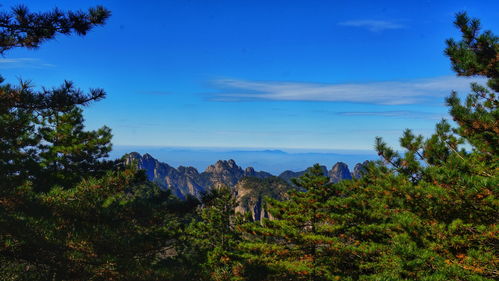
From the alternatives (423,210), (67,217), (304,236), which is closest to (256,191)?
(304,236)

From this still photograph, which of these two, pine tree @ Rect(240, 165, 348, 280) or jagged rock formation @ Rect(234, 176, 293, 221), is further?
jagged rock formation @ Rect(234, 176, 293, 221)

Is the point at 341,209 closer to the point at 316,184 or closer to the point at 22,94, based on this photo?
the point at 316,184

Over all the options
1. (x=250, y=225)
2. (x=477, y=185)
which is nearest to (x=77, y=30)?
(x=477, y=185)

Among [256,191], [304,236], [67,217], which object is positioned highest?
[67,217]

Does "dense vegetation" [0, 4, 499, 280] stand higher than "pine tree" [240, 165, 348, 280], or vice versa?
"dense vegetation" [0, 4, 499, 280]

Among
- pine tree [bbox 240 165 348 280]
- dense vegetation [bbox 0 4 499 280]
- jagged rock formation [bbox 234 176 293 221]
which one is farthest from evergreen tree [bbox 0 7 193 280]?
jagged rock formation [bbox 234 176 293 221]

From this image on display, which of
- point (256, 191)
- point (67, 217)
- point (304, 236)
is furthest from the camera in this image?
point (256, 191)

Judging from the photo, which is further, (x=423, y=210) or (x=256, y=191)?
(x=256, y=191)

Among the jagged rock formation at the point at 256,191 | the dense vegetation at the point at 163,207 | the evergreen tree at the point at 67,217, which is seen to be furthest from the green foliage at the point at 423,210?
the jagged rock formation at the point at 256,191

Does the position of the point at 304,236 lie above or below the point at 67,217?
below

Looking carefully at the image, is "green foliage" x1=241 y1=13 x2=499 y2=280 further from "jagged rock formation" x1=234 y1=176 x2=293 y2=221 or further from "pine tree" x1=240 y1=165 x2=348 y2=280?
"jagged rock formation" x1=234 y1=176 x2=293 y2=221

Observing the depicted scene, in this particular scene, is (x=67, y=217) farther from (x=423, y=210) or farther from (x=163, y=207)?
(x=423, y=210)

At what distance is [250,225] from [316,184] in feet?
14.8

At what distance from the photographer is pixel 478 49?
8.59 m
